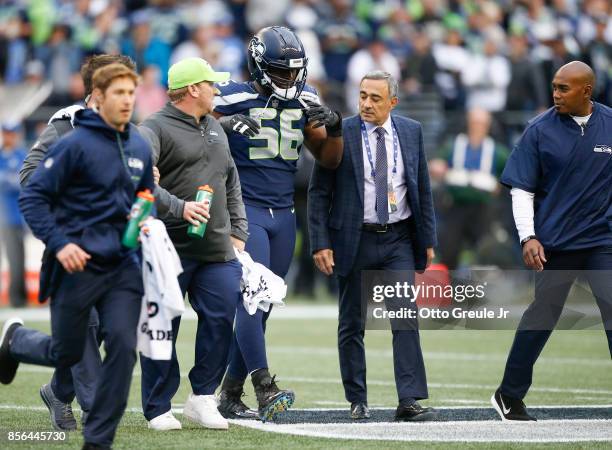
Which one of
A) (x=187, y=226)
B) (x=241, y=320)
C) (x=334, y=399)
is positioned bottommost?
(x=334, y=399)

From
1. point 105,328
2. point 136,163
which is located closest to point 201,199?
point 136,163

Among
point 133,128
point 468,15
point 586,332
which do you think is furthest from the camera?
point 468,15

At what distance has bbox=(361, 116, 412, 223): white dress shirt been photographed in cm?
898

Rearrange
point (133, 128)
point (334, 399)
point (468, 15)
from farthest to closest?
point (468, 15)
point (334, 399)
point (133, 128)

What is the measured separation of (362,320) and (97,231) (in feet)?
8.97

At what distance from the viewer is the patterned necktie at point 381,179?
8.94m

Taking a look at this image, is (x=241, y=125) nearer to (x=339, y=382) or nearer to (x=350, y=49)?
(x=339, y=382)

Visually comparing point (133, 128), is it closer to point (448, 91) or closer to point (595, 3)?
point (448, 91)

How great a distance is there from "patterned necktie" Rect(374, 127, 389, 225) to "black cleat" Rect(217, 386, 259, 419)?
5.09ft

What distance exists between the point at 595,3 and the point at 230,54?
20.2 feet

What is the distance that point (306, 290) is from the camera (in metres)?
19.2

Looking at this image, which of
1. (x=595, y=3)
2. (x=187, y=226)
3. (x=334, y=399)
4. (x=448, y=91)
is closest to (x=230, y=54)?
(x=448, y=91)

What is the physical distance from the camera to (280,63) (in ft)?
28.6

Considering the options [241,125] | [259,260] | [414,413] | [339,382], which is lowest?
[339,382]
